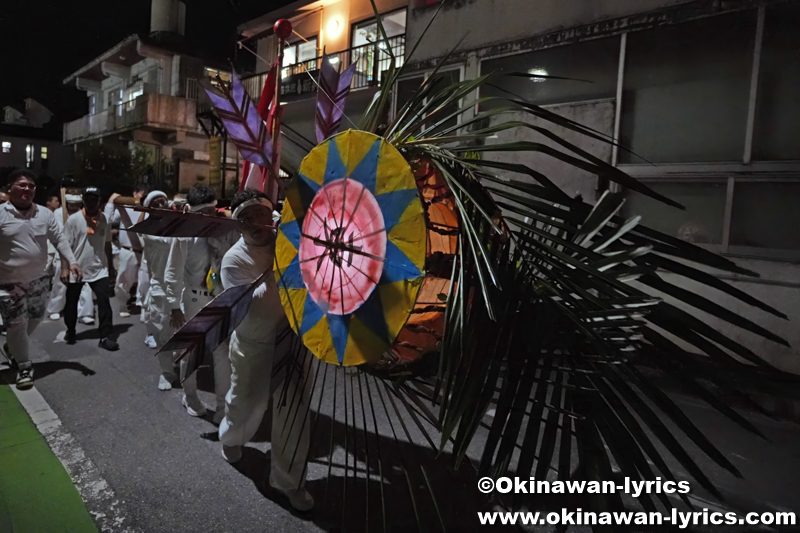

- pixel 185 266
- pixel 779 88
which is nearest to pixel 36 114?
pixel 185 266

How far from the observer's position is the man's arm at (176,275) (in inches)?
184

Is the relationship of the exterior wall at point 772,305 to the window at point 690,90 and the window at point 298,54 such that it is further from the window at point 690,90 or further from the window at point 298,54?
the window at point 298,54

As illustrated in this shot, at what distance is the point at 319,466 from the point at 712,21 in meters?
5.96

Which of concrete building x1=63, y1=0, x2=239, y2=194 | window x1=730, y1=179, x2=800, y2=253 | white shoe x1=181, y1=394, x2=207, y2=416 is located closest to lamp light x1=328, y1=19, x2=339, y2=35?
concrete building x1=63, y1=0, x2=239, y2=194

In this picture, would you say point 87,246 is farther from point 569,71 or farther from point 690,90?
point 690,90

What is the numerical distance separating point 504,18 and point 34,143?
22.4m

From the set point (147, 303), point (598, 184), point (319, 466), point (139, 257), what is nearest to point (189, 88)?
point (139, 257)

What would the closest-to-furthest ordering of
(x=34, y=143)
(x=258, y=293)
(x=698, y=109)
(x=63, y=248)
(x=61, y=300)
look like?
(x=258, y=293), (x=63, y=248), (x=698, y=109), (x=61, y=300), (x=34, y=143)

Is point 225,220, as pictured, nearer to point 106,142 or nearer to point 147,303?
point 147,303

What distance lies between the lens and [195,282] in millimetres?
4387

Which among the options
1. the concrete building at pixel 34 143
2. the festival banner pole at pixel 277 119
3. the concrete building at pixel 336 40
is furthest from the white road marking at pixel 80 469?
the concrete building at pixel 34 143

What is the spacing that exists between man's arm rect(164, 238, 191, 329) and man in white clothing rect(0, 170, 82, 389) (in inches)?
51.7

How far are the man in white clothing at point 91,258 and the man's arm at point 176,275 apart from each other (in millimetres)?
1747

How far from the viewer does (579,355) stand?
53.6 inches
